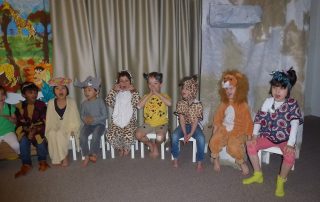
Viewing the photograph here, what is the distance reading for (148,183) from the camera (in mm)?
2990

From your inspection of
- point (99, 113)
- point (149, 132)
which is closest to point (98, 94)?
point (99, 113)

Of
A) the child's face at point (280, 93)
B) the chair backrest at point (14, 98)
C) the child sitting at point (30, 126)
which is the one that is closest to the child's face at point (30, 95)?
the child sitting at point (30, 126)

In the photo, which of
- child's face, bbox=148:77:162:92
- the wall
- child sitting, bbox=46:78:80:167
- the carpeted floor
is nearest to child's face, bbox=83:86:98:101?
child sitting, bbox=46:78:80:167

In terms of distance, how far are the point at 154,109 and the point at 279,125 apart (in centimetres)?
140

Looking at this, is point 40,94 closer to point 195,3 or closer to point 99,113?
point 99,113

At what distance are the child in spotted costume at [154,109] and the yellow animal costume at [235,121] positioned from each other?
0.65 metres

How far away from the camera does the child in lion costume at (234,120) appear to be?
10.2 ft

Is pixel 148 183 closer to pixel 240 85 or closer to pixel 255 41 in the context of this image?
pixel 240 85

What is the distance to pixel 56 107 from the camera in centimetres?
350

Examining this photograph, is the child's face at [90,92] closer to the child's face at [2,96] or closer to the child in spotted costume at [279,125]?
the child's face at [2,96]

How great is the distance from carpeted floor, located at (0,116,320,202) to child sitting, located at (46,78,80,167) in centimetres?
19

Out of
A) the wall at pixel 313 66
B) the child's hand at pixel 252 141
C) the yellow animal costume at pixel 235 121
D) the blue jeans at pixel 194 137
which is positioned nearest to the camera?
the child's hand at pixel 252 141

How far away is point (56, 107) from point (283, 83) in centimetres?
247

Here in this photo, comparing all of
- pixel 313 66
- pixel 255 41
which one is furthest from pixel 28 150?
pixel 313 66
